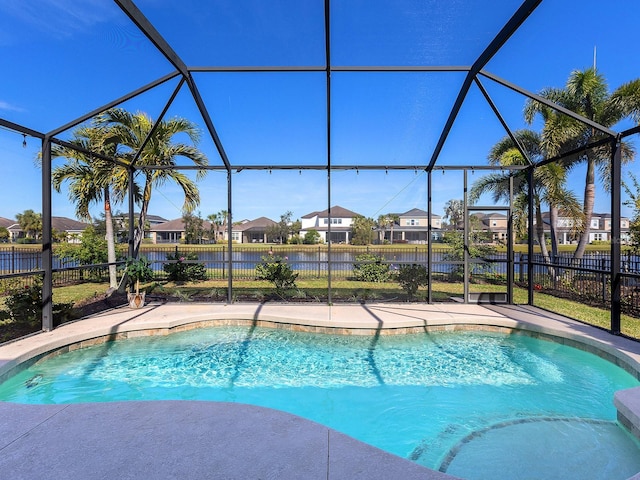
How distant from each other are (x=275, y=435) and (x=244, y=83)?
5.95 m

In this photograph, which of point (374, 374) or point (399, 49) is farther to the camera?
point (399, 49)

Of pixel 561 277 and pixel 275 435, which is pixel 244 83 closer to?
pixel 275 435

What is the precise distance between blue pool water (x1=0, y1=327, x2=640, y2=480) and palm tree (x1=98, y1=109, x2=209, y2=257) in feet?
12.6

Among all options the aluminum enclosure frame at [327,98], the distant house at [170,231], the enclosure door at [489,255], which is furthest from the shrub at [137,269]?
the distant house at [170,231]

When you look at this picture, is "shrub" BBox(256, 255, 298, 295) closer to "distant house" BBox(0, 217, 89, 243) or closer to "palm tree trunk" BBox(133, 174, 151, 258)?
"palm tree trunk" BBox(133, 174, 151, 258)

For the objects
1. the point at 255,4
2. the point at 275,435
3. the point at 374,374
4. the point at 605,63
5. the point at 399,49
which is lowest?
the point at 374,374

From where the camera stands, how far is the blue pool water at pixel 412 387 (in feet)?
9.00

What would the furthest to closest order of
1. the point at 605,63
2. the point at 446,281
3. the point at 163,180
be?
the point at 446,281 → the point at 605,63 → the point at 163,180

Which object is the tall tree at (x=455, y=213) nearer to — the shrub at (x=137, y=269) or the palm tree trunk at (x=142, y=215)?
the shrub at (x=137, y=269)

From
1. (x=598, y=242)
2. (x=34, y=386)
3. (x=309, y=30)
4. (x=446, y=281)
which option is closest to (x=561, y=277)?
(x=446, y=281)

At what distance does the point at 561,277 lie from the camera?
34.1 ft

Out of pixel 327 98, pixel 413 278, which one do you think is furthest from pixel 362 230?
pixel 327 98

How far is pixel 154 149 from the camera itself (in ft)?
26.8

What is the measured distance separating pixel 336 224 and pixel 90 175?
35.4 m
